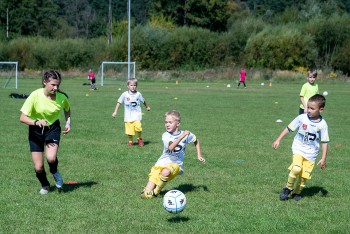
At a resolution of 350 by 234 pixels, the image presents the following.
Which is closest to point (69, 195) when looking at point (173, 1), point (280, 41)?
point (280, 41)

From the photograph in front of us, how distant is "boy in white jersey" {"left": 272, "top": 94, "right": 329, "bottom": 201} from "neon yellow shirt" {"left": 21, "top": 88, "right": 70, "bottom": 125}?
3.34 meters

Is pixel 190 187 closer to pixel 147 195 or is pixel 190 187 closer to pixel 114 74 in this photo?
pixel 147 195

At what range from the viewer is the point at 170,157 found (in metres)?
8.52

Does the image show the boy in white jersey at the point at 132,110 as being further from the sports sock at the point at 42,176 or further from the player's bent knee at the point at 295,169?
the player's bent knee at the point at 295,169

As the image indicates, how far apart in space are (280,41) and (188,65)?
469 inches

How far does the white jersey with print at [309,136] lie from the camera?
8.33 m

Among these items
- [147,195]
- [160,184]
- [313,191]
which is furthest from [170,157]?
[313,191]

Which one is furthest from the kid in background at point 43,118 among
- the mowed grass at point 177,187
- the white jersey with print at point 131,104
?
the white jersey with print at point 131,104

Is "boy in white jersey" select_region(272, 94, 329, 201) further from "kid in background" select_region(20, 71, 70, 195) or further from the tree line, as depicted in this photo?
the tree line

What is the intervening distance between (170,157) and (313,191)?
2.45 m

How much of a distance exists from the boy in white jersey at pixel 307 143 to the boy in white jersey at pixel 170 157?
137 centimetres

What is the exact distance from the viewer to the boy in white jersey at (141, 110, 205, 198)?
27.0 feet

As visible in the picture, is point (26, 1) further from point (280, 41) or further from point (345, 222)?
point (345, 222)

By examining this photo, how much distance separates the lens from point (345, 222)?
6980 millimetres
